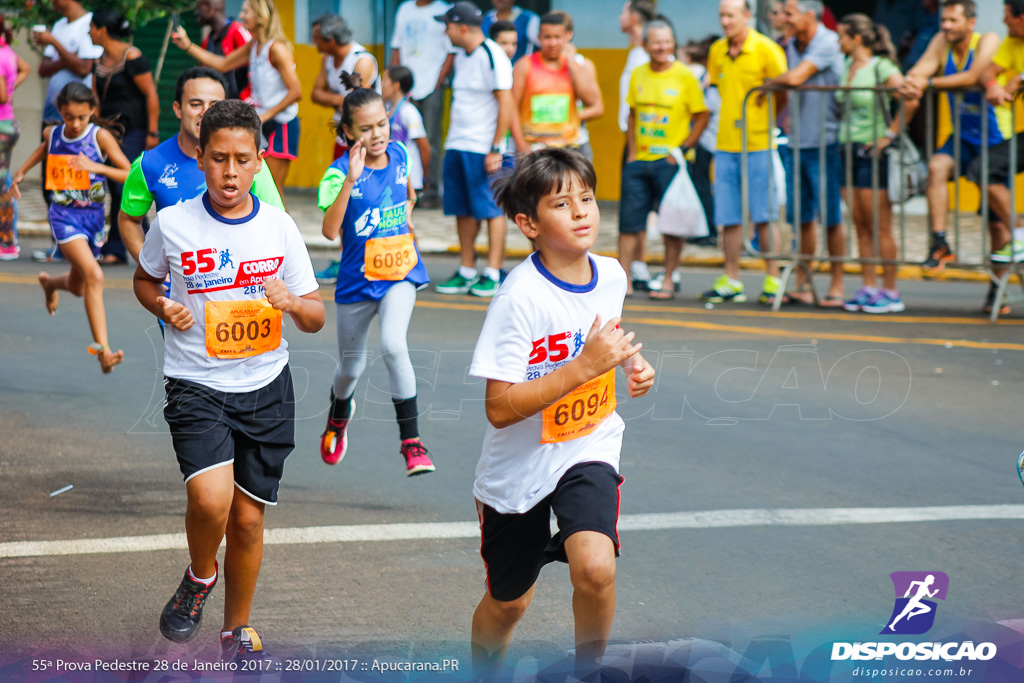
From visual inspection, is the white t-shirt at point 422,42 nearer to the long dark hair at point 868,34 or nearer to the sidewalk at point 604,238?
the sidewalk at point 604,238

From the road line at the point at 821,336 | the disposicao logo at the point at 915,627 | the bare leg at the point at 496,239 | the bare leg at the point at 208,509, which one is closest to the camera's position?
the disposicao logo at the point at 915,627

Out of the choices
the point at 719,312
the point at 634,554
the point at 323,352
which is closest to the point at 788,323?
the point at 719,312

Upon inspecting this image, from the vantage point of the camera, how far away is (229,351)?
4.23 metres

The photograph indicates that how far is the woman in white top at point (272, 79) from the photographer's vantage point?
1163 cm

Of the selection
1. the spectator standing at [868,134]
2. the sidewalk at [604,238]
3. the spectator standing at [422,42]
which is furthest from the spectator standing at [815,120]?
the spectator standing at [422,42]

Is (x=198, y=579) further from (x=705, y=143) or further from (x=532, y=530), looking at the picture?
(x=705, y=143)

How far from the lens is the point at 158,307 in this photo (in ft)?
14.0

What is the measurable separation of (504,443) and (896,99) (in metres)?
7.71

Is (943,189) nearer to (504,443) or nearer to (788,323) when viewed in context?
(788,323)

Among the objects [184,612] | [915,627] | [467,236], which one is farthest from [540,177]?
[467,236]

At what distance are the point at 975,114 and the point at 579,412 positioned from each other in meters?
7.56

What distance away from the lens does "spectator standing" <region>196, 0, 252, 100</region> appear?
1256cm

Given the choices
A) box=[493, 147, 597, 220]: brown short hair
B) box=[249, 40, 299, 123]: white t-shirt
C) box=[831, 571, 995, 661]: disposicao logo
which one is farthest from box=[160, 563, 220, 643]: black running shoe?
box=[249, 40, 299, 123]: white t-shirt

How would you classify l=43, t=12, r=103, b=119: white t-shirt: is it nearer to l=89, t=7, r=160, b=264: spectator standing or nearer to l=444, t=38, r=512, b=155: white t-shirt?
l=89, t=7, r=160, b=264: spectator standing
